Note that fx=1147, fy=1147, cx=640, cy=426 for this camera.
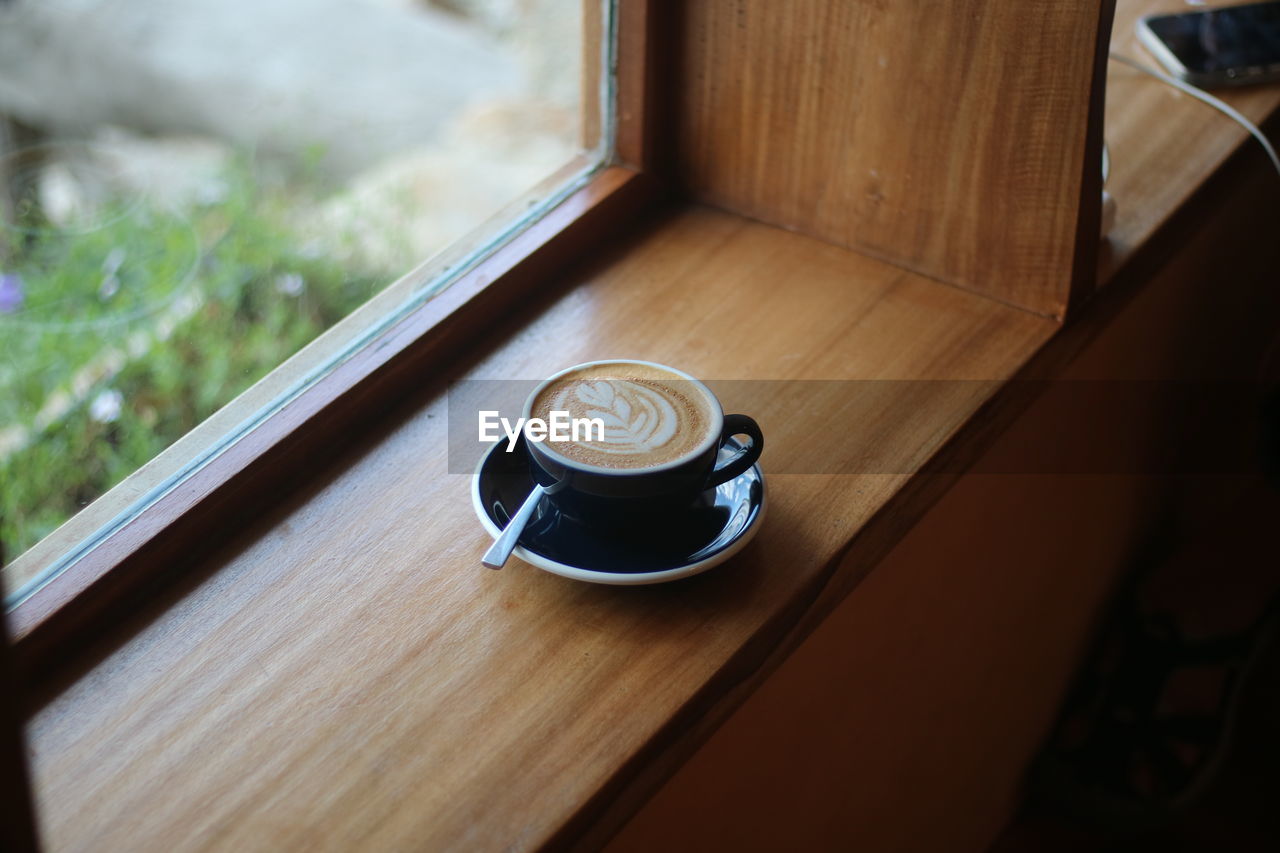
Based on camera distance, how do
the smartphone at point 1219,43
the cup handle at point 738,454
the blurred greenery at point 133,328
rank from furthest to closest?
1. the smartphone at point 1219,43
2. the blurred greenery at point 133,328
3. the cup handle at point 738,454

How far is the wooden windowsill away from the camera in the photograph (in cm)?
56

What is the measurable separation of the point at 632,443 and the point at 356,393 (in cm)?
A: 22

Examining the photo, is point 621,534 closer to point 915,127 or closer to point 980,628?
point 915,127

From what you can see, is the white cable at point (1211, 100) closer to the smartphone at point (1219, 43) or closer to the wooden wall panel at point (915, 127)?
the smartphone at point (1219, 43)

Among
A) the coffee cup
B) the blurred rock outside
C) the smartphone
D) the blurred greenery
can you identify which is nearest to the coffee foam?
the coffee cup

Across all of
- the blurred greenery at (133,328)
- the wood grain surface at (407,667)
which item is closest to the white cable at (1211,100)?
the wood grain surface at (407,667)

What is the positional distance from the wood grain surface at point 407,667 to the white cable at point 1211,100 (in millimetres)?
442

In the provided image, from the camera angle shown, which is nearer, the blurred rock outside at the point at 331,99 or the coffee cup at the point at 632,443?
the coffee cup at the point at 632,443

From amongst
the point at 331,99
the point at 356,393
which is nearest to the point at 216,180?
the point at 331,99

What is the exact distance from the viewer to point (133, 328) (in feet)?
3.95

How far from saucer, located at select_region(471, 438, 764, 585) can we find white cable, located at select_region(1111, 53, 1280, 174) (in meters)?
0.69

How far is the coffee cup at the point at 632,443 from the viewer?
632 mm

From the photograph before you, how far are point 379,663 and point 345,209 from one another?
2.88 feet

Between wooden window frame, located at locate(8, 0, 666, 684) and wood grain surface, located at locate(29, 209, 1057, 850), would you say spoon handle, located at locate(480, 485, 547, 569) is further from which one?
wooden window frame, located at locate(8, 0, 666, 684)
